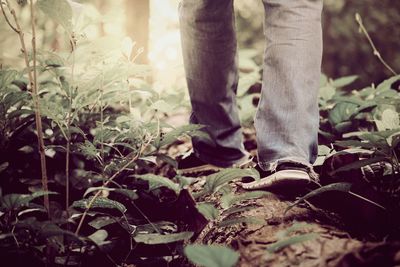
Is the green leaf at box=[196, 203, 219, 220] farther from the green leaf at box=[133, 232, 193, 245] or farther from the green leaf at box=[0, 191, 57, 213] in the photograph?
the green leaf at box=[0, 191, 57, 213]

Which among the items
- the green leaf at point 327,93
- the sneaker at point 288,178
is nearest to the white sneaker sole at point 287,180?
Result: the sneaker at point 288,178

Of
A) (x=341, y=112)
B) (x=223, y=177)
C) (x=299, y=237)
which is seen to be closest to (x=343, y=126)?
(x=341, y=112)

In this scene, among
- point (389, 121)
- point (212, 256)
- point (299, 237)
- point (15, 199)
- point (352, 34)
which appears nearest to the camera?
point (212, 256)

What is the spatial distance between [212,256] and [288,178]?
53 centimetres

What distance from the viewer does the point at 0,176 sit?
1396mm

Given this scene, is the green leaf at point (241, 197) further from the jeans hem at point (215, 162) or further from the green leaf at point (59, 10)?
the jeans hem at point (215, 162)

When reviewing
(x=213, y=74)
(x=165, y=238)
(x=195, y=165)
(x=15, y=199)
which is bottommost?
(x=195, y=165)

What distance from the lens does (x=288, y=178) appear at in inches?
46.2

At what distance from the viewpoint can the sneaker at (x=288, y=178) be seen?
118cm

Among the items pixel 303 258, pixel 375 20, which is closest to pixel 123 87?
pixel 303 258

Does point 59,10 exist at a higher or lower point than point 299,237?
higher

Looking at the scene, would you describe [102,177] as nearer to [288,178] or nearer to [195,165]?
[288,178]

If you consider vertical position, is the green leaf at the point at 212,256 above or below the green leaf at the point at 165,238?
above

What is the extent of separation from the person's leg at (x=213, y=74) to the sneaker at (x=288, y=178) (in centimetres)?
50
